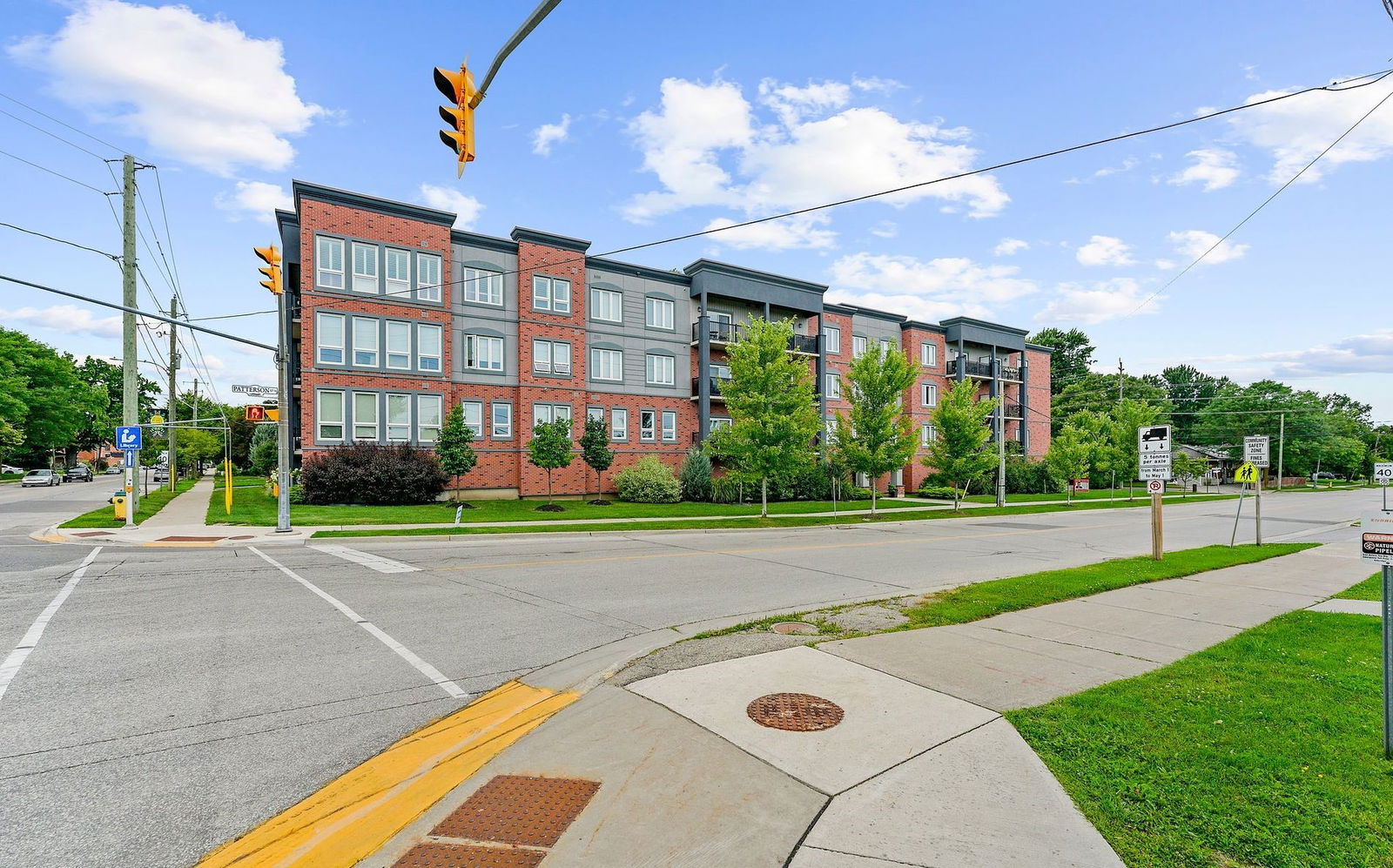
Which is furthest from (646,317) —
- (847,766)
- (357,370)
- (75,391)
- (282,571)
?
(75,391)

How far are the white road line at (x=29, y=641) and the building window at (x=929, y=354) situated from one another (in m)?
48.0

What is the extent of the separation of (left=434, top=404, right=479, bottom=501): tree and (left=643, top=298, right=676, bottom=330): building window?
1231cm

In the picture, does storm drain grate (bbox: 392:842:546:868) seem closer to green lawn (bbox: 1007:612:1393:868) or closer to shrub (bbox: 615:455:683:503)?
green lawn (bbox: 1007:612:1393:868)

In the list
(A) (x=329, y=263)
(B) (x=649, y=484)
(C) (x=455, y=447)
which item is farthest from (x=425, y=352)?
(B) (x=649, y=484)

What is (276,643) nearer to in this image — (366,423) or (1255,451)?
(366,423)

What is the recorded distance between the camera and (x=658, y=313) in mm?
35938

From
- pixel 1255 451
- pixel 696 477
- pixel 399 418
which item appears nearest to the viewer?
pixel 1255 451

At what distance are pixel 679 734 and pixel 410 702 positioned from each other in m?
2.44

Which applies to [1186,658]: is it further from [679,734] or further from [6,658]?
[6,658]

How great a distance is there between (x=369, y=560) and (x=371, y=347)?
17.1 m

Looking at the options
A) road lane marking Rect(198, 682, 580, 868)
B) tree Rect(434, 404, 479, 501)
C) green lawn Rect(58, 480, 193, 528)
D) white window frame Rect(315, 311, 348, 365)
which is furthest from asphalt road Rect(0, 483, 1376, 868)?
white window frame Rect(315, 311, 348, 365)

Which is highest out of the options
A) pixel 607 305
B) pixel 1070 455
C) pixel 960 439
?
pixel 607 305

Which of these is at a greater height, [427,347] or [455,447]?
[427,347]

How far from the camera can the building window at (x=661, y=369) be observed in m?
35.5
